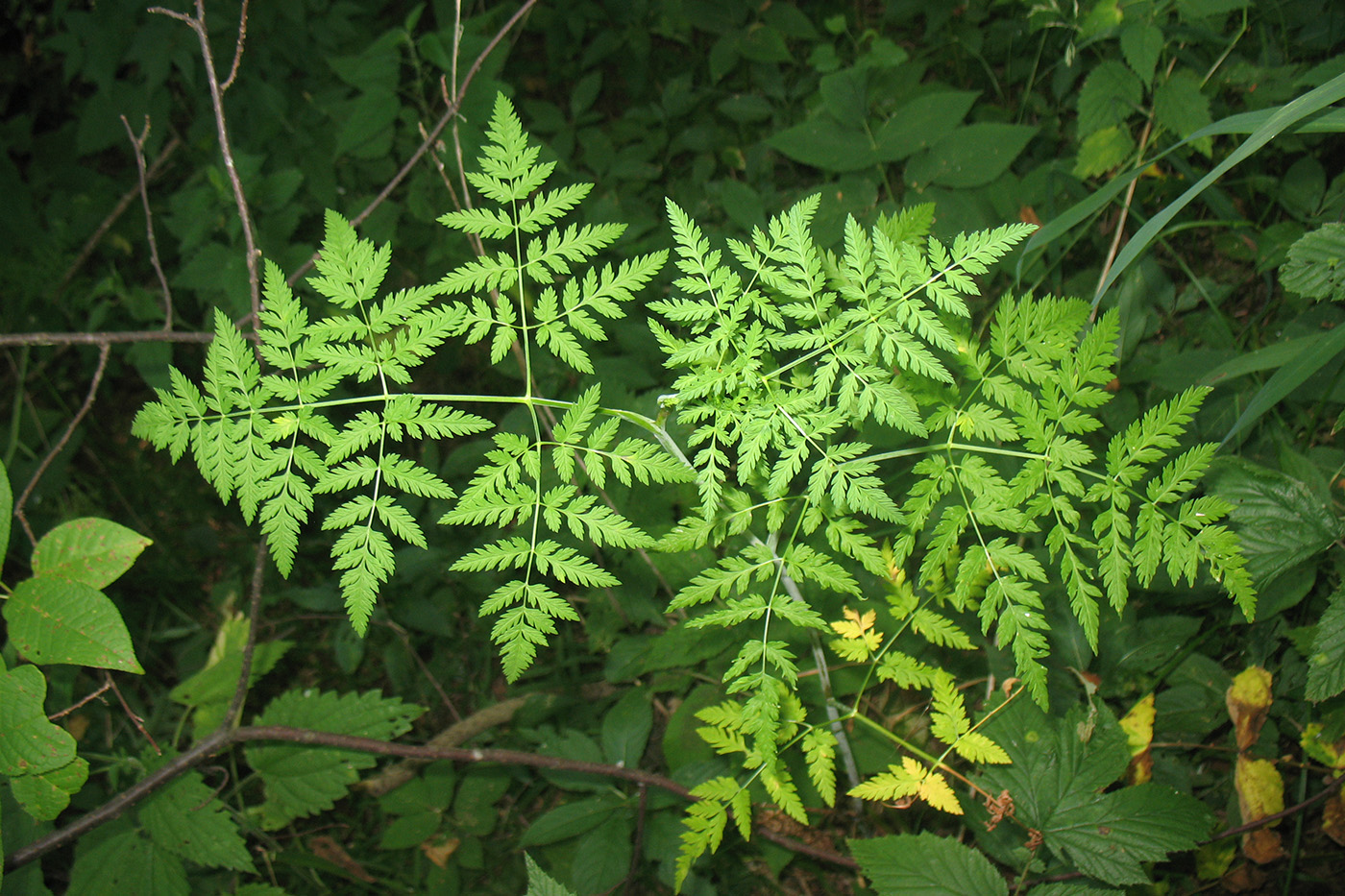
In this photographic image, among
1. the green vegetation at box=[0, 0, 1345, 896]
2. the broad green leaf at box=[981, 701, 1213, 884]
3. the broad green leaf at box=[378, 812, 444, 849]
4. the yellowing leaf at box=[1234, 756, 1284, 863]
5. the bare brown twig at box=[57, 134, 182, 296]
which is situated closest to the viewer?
the green vegetation at box=[0, 0, 1345, 896]

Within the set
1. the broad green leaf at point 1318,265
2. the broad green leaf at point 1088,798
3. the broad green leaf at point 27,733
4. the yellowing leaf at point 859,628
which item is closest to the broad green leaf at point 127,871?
the broad green leaf at point 27,733

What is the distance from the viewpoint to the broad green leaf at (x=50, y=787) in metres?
Result: 1.89

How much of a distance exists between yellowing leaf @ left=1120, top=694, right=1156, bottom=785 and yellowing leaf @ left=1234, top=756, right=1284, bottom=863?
23cm

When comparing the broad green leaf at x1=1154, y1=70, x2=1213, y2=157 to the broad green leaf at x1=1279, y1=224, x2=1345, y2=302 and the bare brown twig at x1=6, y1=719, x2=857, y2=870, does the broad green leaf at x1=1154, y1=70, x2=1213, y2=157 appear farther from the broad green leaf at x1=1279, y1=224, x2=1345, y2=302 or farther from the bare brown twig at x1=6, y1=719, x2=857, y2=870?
the bare brown twig at x1=6, y1=719, x2=857, y2=870

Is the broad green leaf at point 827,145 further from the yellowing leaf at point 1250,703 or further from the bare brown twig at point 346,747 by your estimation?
the bare brown twig at point 346,747

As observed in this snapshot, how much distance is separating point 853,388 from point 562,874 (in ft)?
6.47

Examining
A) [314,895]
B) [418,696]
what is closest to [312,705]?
[418,696]

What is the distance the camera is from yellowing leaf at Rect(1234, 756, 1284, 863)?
6.84ft

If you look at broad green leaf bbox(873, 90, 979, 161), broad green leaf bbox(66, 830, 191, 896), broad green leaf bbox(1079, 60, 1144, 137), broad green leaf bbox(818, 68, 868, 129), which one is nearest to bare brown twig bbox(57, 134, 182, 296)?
broad green leaf bbox(66, 830, 191, 896)

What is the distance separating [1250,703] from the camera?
83.9 inches

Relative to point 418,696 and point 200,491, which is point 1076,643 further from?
point 200,491

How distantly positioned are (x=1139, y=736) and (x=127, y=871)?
3.09 m

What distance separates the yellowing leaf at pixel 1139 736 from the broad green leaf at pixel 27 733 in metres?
2.77

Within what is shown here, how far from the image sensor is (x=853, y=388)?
1543mm
